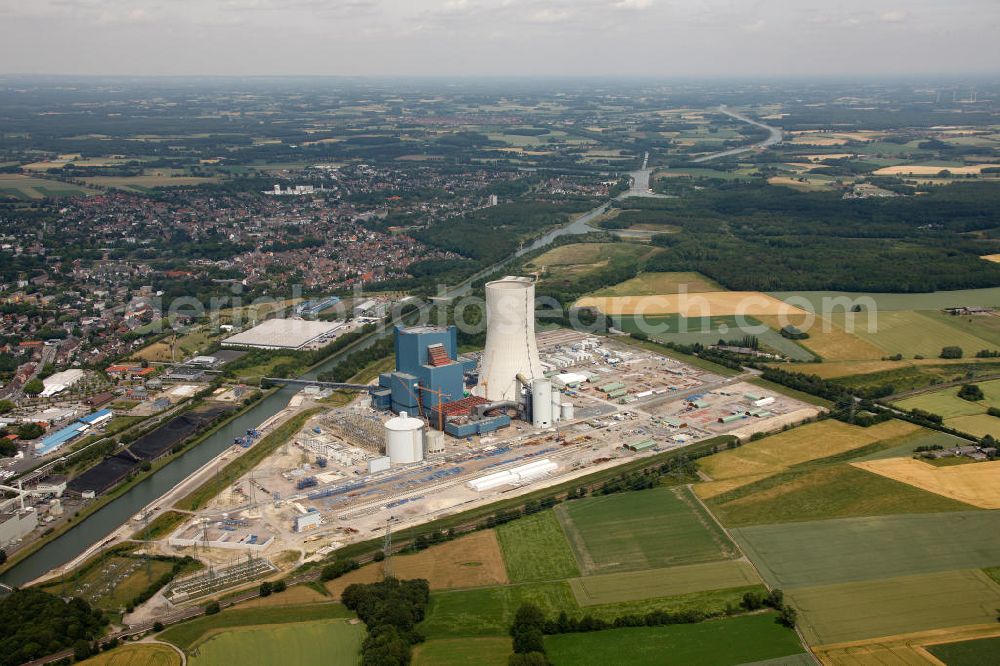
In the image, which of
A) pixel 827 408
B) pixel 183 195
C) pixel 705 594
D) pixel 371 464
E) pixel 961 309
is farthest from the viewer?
pixel 183 195

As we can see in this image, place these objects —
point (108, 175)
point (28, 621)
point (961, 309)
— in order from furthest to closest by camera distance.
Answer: point (108, 175), point (961, 309), point (28, 621)

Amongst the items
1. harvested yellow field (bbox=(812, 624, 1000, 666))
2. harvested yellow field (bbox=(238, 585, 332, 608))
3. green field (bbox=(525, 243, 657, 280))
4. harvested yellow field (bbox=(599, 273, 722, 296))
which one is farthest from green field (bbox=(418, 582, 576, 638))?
green field (bbox=(525, 243, 657, 280))

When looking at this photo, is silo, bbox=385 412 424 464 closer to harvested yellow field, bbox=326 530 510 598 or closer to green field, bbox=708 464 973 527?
harvested yellow field, bbox=326 530 510 598

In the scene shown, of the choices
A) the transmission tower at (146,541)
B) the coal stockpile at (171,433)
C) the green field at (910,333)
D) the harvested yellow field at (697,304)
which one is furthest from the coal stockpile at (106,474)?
the green field at (910,333)

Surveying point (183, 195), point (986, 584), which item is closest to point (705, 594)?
point (986, 584)

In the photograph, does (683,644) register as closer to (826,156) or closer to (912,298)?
(912,298)

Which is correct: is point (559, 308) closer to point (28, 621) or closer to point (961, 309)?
point (961, 309)
